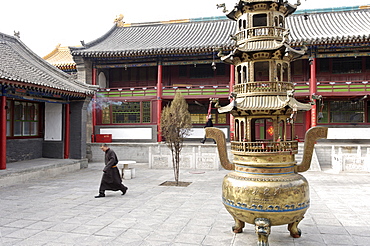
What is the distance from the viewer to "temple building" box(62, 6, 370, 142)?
54.3 feet

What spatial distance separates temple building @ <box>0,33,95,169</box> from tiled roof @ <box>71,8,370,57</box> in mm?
4337

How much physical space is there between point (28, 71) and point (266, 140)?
10392mm

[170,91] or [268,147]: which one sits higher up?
[170,91]

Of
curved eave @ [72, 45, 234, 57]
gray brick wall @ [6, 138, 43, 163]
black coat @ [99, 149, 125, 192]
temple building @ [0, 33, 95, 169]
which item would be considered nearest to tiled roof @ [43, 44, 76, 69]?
curved eave @ [72, 45, 234, 57]

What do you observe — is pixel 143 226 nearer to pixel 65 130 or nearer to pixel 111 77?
pixel 65 130

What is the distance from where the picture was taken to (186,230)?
215 inches

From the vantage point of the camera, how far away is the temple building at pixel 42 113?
12.5m

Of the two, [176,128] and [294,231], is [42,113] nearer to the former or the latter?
[176,128]

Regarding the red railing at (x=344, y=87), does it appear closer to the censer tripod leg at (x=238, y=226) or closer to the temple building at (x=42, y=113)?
the temple building at (x=42, y=113)

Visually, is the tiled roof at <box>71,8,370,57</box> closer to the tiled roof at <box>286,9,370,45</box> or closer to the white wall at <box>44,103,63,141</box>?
the tiled roof at <box>286,9,370,45</box>

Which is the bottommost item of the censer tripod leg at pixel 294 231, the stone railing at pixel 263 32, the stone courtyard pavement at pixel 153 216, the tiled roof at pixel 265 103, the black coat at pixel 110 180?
the stone courtyard pavement at pixel 153 216

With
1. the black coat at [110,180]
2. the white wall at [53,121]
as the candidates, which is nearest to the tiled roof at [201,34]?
the white wall at [53,121]

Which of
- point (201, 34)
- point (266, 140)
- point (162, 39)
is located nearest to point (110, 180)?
point (266, 140)

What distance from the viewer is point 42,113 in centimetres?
1458
